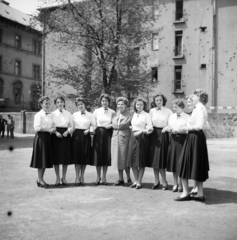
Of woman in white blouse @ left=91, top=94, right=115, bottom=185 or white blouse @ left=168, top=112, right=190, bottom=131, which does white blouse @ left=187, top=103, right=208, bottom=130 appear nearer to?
white blouse @ left=168, top=112, right=190, bottom=131

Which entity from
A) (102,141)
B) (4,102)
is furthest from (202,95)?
(4,102)

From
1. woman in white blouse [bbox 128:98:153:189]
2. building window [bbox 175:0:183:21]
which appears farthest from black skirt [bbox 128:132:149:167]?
building window [bbox 175:0:183:21]

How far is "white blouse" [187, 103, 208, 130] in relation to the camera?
19.8 feet

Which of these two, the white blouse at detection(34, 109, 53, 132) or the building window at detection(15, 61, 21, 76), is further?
the building window at detection(15, 61, 21, 76)

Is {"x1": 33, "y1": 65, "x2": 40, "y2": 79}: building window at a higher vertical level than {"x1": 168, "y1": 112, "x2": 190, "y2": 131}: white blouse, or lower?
higher

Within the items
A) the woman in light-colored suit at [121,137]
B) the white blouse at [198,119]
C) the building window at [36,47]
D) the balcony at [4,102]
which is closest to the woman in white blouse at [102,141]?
the woman in light-colored suit at [121,137]

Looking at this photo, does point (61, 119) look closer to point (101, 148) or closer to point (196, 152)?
point (101, 148)

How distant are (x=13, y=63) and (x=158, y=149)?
4295 centimetres

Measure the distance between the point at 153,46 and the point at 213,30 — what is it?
5253 millimetres

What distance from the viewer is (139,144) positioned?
7.30 metres

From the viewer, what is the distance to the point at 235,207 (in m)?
5.68

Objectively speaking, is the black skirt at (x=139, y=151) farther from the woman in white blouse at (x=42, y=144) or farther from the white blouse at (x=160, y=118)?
the woman in white blouse at (x=42, y=144)

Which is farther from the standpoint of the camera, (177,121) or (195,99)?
(177,121)

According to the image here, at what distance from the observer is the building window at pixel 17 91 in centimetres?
4635
